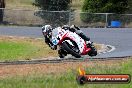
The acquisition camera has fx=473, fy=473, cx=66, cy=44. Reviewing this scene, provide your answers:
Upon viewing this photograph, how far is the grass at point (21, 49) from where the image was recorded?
23.8 m

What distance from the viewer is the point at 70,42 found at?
17.7m

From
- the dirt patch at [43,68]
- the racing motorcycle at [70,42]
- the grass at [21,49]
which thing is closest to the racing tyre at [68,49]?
the racing motorcycle at [70,42]

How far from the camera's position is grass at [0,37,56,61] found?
23.8 m

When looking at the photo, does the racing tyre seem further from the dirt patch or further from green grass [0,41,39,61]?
green grass [0,41,39,61]

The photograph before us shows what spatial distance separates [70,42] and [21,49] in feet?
32.2

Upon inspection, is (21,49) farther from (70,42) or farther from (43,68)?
(70,42)

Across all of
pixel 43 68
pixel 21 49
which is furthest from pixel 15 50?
pixel 43 68

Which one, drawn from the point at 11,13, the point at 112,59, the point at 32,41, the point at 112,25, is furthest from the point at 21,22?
the point at 112,59

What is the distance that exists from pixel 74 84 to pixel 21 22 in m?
34.8

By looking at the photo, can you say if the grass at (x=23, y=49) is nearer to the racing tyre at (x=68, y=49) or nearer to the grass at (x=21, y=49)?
the grass at (x=21, y=49)

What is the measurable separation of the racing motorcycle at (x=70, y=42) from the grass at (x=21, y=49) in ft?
16.9

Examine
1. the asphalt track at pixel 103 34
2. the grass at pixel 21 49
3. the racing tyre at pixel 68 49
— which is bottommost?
the asphalt track at pixel 103 34

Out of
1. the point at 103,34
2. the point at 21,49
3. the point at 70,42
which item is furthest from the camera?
the point at 103,34

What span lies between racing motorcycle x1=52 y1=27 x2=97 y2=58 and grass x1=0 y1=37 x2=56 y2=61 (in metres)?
5.15
